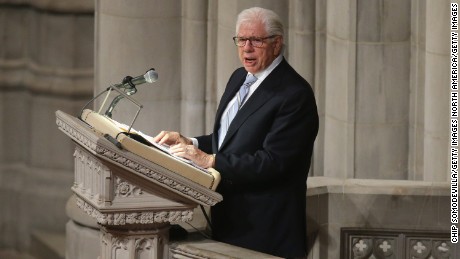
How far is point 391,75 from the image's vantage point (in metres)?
8.38

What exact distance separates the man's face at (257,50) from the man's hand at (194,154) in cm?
42

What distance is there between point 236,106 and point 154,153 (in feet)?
2.00

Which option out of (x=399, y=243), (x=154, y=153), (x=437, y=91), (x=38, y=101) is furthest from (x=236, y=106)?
(x=38, y=101)

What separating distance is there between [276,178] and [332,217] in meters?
1.39

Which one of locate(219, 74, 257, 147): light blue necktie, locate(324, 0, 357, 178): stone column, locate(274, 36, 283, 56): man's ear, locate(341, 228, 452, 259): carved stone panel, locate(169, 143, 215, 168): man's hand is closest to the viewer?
locate(169, 143, 215, 168): man's hand

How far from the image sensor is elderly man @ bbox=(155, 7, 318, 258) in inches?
257

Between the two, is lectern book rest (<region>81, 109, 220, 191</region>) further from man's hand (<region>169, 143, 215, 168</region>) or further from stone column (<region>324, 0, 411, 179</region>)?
stone column (<region>324, 0, 411, 179</region>)

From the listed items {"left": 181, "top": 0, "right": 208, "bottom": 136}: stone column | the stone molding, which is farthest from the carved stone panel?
the stone molding

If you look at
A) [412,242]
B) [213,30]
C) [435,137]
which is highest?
[213,30]

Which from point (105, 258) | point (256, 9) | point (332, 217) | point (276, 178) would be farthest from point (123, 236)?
point (332, 217)

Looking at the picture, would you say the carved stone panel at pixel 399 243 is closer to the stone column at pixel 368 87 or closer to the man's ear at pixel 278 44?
the stone column at pixel 368 87

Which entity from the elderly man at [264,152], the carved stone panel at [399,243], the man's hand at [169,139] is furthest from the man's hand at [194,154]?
the carved stone panel at [399,243]

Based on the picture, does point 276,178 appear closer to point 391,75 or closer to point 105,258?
point 105,258

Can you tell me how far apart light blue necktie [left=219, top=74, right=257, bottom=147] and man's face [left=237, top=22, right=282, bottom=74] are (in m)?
0.09
